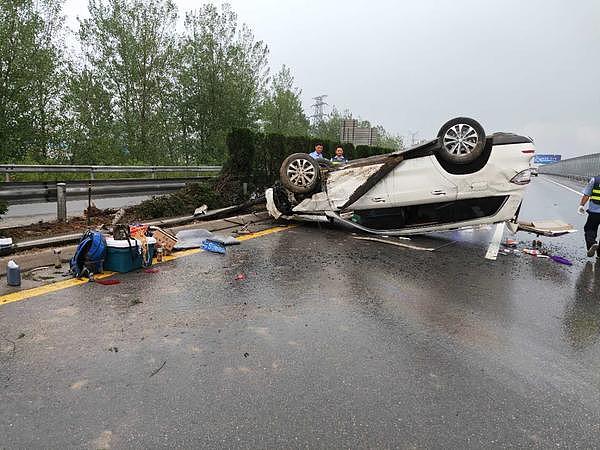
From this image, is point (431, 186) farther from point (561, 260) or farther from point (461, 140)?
point (561, 260)

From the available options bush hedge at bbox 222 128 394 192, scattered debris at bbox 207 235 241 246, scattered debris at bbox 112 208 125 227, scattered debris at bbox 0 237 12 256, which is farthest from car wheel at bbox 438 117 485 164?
scattered debris at bbox 0 237 12 256

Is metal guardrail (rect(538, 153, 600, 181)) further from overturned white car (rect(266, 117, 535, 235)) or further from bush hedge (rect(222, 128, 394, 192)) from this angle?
overturned white car (rect(266, 117, 535, 235))

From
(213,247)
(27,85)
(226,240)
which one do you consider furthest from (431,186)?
(27,85)

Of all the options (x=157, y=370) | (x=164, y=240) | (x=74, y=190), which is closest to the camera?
(x=157, y=370)

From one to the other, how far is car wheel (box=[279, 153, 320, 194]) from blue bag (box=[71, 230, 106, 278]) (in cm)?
393

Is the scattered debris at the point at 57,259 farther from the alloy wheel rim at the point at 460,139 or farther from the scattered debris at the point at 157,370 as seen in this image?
the alloy wheel rim at the point at 460,139

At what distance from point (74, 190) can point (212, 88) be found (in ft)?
54.9

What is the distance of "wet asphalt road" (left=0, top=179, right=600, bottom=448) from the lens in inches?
80.4

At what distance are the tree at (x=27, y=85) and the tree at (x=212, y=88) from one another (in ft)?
23.4

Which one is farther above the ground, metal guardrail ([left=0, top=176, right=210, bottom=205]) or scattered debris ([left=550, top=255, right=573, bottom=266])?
metal guardrail ([left=0, top=176, right=210, bottom=205])

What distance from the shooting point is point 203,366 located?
8.59ft

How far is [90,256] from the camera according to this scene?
4355 millimetres

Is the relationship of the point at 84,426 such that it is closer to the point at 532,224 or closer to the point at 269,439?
the point at 269,439

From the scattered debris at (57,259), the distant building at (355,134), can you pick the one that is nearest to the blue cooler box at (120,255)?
the scattered debris at (57,259)
